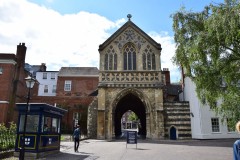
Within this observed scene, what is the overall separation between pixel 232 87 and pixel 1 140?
13.8 m

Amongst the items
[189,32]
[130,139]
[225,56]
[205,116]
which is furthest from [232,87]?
[205,116]

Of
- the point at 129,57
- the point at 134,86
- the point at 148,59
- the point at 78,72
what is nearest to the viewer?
the point at 134,86

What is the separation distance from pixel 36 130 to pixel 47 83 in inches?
1404

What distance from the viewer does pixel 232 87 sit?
481 inches

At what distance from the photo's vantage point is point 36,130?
11484 millimetres

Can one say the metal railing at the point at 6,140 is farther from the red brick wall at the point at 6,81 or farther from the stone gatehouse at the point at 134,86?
the red brick wall at the point at 6,81

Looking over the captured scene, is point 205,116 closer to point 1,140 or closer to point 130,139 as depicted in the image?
point 130,139

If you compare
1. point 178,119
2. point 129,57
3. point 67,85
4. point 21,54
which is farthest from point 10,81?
point 178,119

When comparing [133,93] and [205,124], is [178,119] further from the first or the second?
[133,93]

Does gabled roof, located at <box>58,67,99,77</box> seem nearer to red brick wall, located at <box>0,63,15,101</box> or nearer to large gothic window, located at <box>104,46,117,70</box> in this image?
red brick wall, located at <box>0,63,15,101</box>

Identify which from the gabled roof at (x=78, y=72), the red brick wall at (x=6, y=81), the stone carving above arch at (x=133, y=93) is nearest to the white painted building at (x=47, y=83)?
the gabled roof at (x=78, y=72)

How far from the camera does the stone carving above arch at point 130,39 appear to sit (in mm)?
26397

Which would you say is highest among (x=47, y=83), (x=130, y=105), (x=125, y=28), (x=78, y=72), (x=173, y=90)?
(x=125, y=28)

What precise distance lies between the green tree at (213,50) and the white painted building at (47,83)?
117ft
